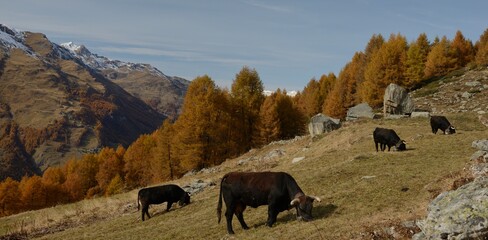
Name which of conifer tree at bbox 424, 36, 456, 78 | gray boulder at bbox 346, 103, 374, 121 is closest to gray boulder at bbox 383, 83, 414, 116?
gray boulder at bbox 346, 103, 374, 121

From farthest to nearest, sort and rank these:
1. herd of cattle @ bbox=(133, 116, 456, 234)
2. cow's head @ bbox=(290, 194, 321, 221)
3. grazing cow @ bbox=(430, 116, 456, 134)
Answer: grazing cow @ bbox=(430, 116, 456, 134) < herd of cattle @ bbox=(133, 116, 456, 234) < cow's head @ bbox=(290, 194, 321, 221)

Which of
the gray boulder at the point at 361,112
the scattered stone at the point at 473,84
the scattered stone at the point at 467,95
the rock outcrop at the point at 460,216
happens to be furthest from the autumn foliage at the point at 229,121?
the rock outcrop at the point at 460,216

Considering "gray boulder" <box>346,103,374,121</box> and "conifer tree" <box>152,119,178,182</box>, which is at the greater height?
"gray boulder" <box>346,103,374,121</box>

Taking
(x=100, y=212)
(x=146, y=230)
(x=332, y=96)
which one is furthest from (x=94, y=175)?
(x=146, y=230)

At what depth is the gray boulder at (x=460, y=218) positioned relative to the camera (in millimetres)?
9539

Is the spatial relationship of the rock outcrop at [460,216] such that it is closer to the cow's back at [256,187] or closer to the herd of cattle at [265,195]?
the herd of cattle at [265,195]

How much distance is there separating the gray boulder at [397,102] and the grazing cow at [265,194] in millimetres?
42962

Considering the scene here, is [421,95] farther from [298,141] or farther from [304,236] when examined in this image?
[304,236]

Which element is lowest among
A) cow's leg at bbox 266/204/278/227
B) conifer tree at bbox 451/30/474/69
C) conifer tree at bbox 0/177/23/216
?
conifer tree at bbox 0/177/23/216

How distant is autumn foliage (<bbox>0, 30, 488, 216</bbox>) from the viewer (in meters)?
61.6

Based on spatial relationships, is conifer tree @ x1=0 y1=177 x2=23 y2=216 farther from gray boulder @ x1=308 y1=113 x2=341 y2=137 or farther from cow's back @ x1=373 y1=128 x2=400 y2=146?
cow's back @ x1=373 y1=128 x2=400 y2=146

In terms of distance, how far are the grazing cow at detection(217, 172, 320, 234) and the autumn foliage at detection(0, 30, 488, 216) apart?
139ft

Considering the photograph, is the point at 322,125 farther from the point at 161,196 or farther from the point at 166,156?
the point at 161,196

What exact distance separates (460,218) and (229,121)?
5569 centimetres
